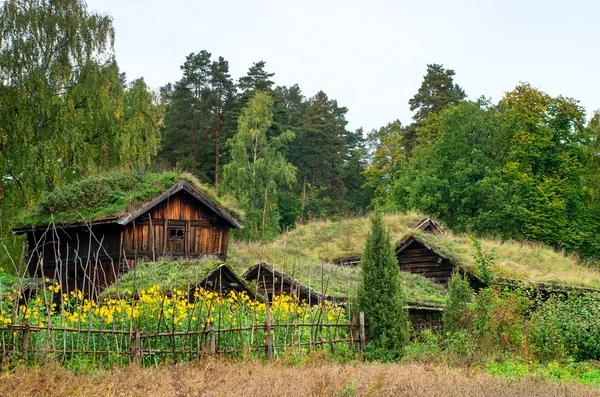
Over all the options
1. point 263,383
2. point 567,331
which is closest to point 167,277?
point 263,383

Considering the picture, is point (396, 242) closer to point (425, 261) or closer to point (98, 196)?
point (425, 261)

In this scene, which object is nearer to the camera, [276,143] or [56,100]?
[56,100]

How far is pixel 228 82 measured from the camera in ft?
170

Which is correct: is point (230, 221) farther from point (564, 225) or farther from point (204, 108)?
point (204, 108)

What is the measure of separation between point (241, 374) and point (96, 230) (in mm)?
13897

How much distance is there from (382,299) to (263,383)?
632 centimetres

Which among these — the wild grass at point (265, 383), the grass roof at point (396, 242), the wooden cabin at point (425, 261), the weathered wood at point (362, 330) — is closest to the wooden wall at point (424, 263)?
the wooden cabin at point (425, 261)

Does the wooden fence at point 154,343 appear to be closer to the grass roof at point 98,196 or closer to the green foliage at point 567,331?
the green foliage at point 567,331

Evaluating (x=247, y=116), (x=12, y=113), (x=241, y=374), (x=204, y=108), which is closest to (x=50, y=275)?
(x=12, y=113)

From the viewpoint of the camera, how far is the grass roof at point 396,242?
2309 cm

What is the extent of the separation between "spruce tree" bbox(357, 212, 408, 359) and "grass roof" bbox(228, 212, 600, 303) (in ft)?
16.6

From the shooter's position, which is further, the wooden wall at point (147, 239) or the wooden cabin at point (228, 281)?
the wooden wall at point (147, 239)

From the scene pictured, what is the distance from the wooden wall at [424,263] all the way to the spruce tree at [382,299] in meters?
12.0

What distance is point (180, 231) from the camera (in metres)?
23.5
